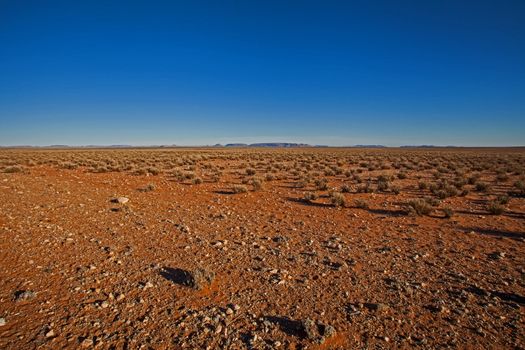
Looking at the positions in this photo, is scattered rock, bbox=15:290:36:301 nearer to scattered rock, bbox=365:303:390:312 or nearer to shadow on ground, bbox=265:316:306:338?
shadow on ground, bbox=265:316:306:338

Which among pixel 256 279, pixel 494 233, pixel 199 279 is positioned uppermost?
pixel 199 279

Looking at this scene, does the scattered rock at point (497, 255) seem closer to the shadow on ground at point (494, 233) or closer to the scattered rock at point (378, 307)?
the shadow on ground at point (494, 233)

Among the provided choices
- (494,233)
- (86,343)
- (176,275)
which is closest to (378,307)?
(176,275)

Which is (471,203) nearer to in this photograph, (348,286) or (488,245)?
(488,245)

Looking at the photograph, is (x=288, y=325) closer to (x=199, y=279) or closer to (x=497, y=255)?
(x=199, y=279)

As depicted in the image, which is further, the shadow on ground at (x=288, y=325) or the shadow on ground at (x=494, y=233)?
the shadow on ground at (x=494, y=233)

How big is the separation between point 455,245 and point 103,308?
6886 mm

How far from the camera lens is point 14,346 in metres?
2.96

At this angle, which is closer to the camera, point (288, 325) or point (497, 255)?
point (288, 325)

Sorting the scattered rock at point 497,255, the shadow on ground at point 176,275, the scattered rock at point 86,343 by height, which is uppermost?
the shadow on ground at point 176,275

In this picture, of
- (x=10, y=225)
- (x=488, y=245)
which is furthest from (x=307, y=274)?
(x=10, y=225)

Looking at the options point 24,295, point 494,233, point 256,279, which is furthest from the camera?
point 494,233

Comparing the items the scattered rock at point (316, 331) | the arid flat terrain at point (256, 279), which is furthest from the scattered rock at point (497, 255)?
the scattered rock at point (316, 331)

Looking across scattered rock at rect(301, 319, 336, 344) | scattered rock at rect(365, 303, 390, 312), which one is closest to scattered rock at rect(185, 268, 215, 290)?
scattered rock at rect(301, 319, 336, 344)
